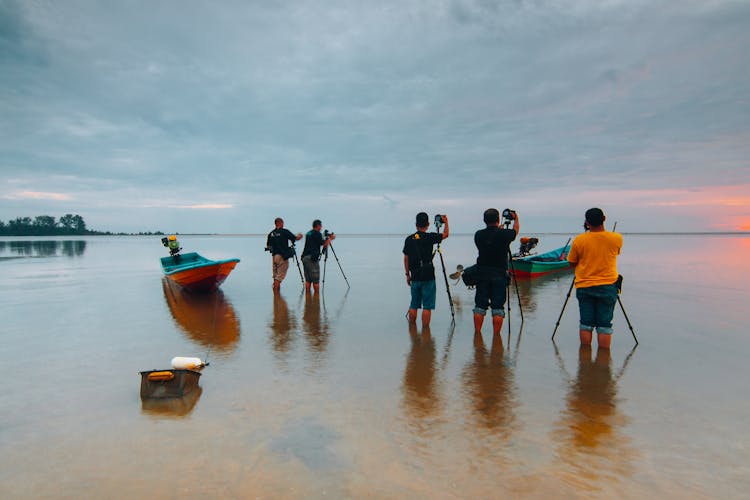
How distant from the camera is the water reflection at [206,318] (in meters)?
7.73

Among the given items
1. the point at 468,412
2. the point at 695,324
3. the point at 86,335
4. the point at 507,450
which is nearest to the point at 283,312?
the point at 86,335

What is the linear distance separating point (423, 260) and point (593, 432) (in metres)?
4.39

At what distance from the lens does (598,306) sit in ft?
22.0

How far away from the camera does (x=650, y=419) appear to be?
439 centimetres

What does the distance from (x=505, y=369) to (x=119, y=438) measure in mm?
4866

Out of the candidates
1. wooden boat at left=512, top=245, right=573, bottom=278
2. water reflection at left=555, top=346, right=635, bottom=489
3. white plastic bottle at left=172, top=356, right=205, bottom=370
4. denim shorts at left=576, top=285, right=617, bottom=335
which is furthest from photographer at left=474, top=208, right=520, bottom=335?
wooden boat at left=512, top=245, right=573, bottom=278

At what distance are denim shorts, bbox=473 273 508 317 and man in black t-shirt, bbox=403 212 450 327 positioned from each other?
0.95m

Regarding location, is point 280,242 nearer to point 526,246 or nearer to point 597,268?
point 597,268

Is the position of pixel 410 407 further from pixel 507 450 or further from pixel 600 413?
pixel 600 413

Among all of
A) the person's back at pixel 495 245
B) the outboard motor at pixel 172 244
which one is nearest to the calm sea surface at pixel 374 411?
the person's back at pixel 495 245

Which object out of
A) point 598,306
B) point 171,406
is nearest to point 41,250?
point 171,406

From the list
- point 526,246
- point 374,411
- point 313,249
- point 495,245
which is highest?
point 495,245

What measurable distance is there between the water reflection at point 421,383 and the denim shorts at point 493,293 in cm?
118

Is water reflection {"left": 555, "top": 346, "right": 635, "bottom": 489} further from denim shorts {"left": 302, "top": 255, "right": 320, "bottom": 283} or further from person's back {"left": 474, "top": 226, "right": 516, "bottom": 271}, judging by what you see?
denim shorts {"left": 302, "top": 255, "right": 320, "bottom": 283}
